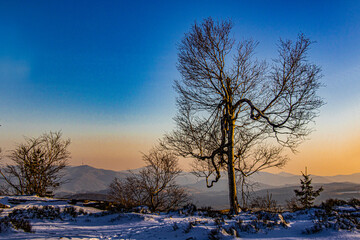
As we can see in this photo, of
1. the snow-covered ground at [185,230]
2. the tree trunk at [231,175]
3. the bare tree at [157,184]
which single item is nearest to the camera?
the snow-covered ground at [185,230]

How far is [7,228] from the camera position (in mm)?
4895

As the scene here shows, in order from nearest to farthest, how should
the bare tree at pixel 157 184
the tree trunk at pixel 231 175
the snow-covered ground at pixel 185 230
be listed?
the snow-covered ground at pixel 185 230 < the tree trunk at pixel 231 175 < the bare tree at pixel 157 184

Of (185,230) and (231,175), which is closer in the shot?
(185,230)

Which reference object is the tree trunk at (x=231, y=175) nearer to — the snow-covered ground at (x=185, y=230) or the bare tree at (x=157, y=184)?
the snow-covered ground at (x=185, y=230)

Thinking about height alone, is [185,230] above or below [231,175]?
below

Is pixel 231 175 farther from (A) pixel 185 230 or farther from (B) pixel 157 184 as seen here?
(B) pixel 157 184

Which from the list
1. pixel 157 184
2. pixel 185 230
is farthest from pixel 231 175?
pixel 157 184

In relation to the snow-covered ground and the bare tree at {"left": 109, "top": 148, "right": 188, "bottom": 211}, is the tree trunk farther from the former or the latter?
the bare tree at {"left": 109, "top": 148, "right": 188, "bottom": 211}

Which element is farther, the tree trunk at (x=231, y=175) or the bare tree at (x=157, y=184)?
the bare tree at (x=157, y=184)

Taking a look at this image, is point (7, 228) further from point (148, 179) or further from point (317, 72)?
point (148, 179)

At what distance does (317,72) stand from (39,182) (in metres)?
25.6

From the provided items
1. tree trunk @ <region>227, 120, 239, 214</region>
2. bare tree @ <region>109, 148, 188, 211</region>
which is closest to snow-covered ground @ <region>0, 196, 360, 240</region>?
tree trunk @ <region>227, 120, 239, 214</region>

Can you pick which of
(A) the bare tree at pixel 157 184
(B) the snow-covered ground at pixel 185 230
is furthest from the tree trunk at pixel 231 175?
(A) the bare tree at pixel 157 184

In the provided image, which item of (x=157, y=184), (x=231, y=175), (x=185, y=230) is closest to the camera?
(x=185, y=230)
